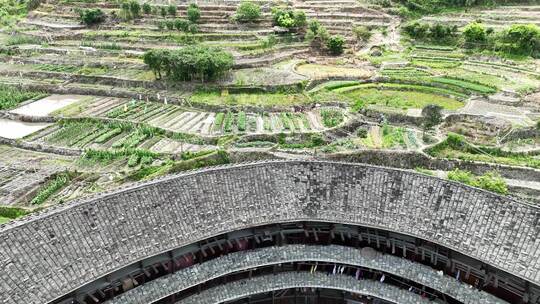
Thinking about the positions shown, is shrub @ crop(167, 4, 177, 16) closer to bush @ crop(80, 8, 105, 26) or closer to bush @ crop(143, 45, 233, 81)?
bush @ crop(80, 8, 105, 26)

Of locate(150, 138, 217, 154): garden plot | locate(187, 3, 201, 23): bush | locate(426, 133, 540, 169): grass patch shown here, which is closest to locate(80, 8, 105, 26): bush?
locate(187, 3, 201, 23): bush

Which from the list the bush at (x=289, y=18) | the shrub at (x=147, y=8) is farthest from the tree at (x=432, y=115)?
the shrub at (x=147, y=8)

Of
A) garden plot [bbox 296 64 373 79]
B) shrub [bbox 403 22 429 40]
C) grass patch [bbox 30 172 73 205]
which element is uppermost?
shrub [bbox 403 22 429 40]

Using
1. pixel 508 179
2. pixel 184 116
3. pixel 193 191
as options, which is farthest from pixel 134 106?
pixel 508 179

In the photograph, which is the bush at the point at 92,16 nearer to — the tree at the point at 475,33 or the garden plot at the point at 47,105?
the garden plot at the point at 47,105

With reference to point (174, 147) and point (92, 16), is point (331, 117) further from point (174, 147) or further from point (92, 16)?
point (92, 16)

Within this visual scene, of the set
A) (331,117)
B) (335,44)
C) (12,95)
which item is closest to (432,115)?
(331,117)
